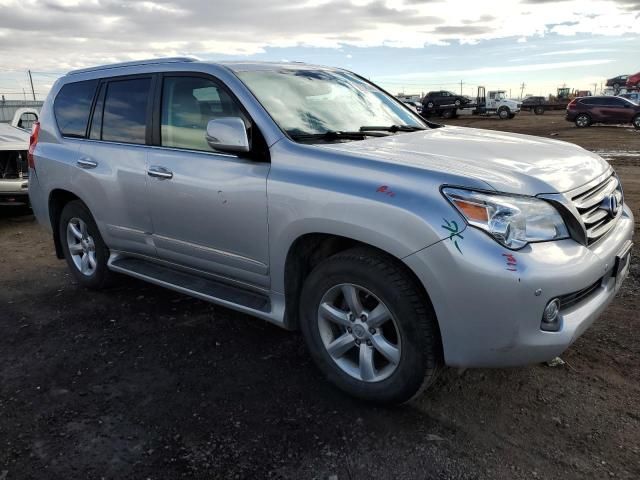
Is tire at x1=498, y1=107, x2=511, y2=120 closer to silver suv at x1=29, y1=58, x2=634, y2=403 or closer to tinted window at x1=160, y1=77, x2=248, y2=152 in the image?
silver suv at x1=29, y1=58, x2=634, y2=403

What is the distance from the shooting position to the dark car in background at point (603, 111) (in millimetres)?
25797

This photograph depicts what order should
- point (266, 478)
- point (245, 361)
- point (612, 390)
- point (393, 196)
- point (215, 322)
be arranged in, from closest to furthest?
point (266, 478) < point (393, 196) < point (612, 390) < point (245, 361) < point (215, 322)

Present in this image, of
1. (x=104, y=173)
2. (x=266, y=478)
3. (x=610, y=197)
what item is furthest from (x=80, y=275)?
(x=610, y=197)

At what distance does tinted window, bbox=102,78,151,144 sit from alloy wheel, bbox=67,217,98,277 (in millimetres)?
952

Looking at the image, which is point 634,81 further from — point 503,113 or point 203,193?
point 203,193

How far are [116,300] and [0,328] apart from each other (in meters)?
0.89

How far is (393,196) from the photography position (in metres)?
2.69

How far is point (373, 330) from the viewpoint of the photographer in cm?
294

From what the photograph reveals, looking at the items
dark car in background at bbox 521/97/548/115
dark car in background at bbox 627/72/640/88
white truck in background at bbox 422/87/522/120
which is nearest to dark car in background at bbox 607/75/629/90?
dark car in background at bbox 627/72/640/88

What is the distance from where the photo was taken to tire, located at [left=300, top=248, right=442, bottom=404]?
8.88 feet

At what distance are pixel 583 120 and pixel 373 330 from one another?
1107 inches

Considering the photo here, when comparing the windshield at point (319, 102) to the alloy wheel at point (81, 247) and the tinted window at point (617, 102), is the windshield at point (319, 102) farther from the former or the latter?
the tinted window at point (617, 102)

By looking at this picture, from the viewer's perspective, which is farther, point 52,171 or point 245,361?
point 52,171

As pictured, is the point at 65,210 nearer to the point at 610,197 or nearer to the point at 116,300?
the point at 116,300
